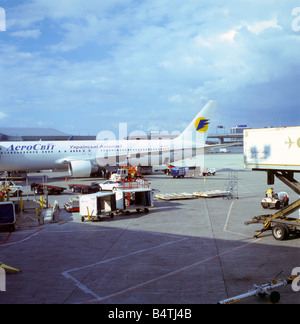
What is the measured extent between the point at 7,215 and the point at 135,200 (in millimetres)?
10135

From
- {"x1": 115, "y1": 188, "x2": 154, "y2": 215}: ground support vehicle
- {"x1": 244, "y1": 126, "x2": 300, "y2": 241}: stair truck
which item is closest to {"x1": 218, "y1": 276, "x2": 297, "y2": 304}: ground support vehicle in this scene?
{"x1": 244, "y1": 126, "x2": 300, "y2": 241}: stair truck

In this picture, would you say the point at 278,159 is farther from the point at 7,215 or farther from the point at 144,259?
the point at 7,215

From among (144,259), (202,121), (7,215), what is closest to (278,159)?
(144,259)

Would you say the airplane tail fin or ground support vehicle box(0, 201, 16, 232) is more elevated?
the airplane tail fin

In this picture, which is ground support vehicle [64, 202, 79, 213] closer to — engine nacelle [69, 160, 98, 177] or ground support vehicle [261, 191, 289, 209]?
ground support vehicle [261, 191, 289, 209]

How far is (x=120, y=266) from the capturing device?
14328 mm

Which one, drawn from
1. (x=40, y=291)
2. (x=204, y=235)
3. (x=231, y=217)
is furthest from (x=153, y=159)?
(x=40, y=291)

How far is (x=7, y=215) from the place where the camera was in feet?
68.9

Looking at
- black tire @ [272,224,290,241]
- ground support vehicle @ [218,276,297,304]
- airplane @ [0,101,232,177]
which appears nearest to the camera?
ground support vehicle @ [218,276,297,304]

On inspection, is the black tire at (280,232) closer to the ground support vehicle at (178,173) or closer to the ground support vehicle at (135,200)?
the ground support vehicle at (135,200)

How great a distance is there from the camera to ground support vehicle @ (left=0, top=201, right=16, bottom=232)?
2090 cm

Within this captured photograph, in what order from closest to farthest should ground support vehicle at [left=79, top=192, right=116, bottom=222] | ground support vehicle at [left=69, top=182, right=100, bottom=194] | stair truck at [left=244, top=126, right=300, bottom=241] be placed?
1. stair truck at [left=244, top=126, right=300, bottom=241]
2. ground support vehicle at [left=79, top=192, right=116, bottom=222]
3. ground support vehicle at [left=69, top=182, right=100, bottom=194]

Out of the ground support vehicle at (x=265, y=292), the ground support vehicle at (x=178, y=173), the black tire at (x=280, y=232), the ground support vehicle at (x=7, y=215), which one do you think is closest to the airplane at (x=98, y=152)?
the ground support vehicle at (x=178, y=173)
